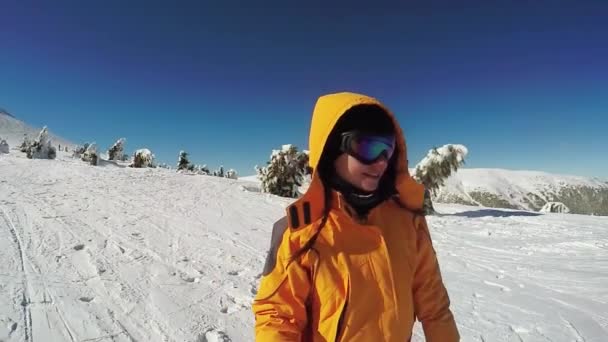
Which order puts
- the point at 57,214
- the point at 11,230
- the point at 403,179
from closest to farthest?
1. the point at 403,179
2. the point at 11,230
3. the point at 57,214

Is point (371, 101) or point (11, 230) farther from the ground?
point (371, 101)

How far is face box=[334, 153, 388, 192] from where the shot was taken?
6.04ft

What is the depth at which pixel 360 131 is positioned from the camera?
1.87 m

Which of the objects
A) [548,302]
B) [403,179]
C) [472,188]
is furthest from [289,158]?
[472,188]

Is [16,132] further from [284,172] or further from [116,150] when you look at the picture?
[284,172]


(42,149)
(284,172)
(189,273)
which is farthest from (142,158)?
(189,273)

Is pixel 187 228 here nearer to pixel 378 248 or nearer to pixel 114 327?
pixel 114 327

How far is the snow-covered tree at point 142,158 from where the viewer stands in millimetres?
28078

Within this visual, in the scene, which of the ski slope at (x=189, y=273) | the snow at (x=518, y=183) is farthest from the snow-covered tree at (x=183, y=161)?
the snow at (x=518, y=183)

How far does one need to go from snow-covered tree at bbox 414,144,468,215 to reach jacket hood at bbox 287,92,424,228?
16193mm

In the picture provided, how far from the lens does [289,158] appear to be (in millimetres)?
19094

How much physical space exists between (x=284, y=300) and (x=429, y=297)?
0.93 meters

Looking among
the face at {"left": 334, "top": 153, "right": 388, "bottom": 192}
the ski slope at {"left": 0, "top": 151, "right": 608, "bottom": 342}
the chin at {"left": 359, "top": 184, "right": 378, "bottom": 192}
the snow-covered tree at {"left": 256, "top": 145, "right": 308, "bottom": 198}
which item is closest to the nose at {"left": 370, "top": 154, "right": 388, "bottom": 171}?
the face at {"left": 334, "top": 153, "right": 388, "bottom": 192}

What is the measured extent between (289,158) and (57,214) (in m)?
12.4
